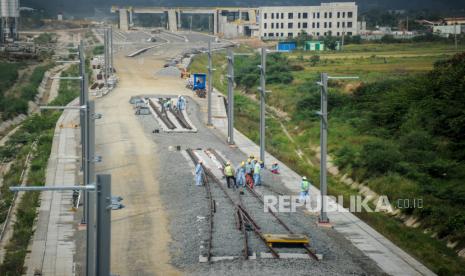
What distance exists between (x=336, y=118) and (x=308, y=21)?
79.3 metres

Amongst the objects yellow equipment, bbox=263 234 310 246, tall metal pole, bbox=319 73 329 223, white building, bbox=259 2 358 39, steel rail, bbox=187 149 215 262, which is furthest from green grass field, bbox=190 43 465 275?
white building, bbox=259 2 358 39

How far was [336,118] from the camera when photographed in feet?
184

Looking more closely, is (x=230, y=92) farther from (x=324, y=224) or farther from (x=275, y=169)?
(x=324, y=224)

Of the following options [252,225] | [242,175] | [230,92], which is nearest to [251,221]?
[252,225]

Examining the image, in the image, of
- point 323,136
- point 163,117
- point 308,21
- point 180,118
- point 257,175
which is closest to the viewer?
point 323,136

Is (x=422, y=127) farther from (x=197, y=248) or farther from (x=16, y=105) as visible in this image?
(x=16, y=105)

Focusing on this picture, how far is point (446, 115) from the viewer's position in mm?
45156

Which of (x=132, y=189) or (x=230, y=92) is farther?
(x=230, y=92)

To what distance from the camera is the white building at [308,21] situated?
435ft

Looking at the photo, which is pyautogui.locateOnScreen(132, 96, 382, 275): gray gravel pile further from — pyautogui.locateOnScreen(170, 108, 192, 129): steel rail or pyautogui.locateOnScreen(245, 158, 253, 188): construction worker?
pyautogui.locateOnScreen(170, 108, 192, 129): steel rail

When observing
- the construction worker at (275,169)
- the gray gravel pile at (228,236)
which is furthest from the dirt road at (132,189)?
the construction worker at (275,169)

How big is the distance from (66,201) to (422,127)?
21.6 metres

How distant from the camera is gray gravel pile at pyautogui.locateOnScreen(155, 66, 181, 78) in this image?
82.9 m

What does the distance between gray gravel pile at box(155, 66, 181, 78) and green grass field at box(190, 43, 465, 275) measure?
4.10 metres
